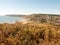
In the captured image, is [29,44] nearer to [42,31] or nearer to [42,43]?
[42,43]

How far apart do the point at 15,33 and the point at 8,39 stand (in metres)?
1.16

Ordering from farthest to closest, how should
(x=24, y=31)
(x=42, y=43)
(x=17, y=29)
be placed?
(x=17, y=29), (x=24, y=31), (x=42, y=43)

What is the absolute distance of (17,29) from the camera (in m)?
9.67

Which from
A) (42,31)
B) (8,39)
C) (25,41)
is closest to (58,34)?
(42,31)

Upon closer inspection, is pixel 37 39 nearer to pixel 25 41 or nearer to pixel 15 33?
pixel 25 41

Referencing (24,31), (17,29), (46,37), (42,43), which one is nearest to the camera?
(42,43)

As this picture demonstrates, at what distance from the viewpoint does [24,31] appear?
29.8 feet

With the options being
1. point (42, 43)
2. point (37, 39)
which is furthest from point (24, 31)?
point (42, 43)

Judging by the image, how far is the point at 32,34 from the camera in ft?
28.8

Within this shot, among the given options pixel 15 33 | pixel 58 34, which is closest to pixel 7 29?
pixel 15 33

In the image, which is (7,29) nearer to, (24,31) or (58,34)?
(24,31)

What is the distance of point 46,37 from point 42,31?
30.2 inches

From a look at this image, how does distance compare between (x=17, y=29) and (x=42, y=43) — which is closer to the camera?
(x=42, y=43)

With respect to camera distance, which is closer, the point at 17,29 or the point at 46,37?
the point at 46,37
